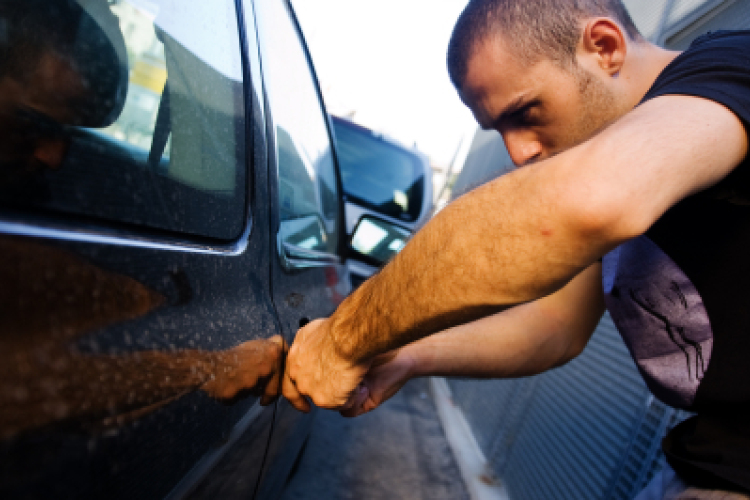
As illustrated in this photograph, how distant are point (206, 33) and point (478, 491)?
3.26 meters

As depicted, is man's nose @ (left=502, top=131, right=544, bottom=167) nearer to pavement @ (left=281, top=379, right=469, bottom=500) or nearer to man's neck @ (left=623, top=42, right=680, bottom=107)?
man's neck @ (left=623, top=42, right=680, bottom=107)

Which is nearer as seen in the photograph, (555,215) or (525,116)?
(555,215)

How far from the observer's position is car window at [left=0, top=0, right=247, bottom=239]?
1.52ft

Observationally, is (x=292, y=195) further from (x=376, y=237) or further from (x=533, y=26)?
(x=376, y=237)

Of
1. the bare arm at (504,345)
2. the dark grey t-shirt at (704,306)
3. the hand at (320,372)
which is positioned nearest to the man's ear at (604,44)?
the dark grey t-shirt at (704,306)

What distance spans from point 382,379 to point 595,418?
1.77m

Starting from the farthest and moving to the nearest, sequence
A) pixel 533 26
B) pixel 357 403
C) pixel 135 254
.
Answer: pixel 533 26
pixel 357 403
pixel 135 254

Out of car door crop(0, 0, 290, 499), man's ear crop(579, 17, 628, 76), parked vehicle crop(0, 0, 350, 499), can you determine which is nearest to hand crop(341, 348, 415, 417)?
parked vehicle crop(0, 0, 350, 499)

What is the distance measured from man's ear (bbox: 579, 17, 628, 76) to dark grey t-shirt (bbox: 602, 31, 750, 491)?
0.33 metres

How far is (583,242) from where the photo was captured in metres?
0.62

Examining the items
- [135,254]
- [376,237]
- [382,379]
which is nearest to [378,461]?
[376,237]

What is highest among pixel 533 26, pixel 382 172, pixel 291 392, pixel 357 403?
pixel 533 26

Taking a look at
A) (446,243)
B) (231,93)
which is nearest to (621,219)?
(446,243)

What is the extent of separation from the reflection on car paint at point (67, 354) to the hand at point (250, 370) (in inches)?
4.0
